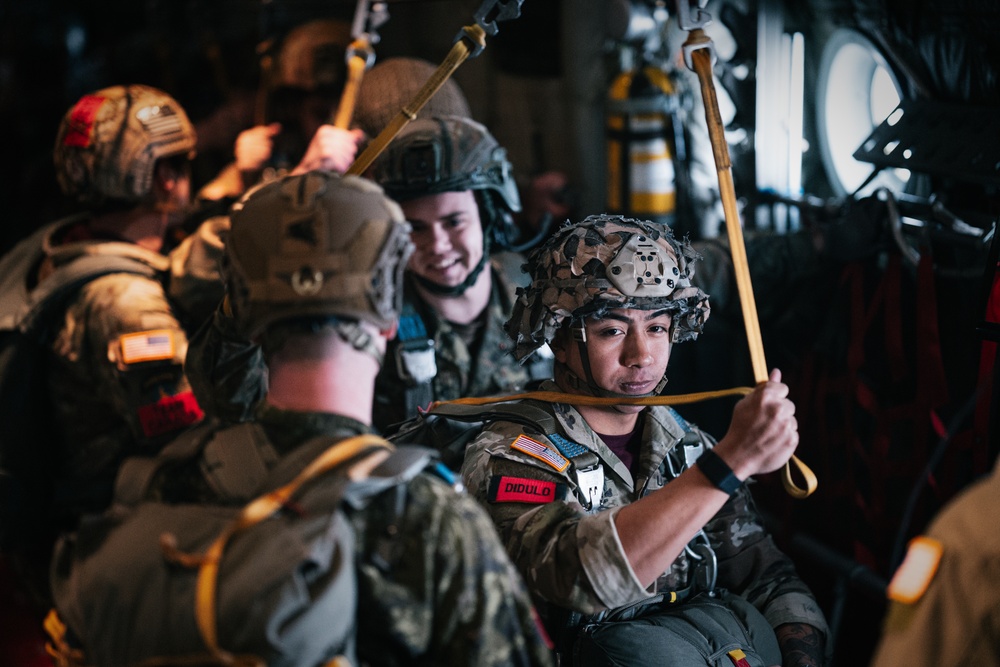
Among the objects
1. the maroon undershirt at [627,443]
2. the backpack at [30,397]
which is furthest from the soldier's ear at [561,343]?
the backpack at [30,397]

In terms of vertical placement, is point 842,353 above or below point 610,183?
below

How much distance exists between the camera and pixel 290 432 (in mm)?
1907

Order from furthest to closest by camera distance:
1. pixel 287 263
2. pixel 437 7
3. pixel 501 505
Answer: pixel 437 7, pixel 501 505, pixel 287 263

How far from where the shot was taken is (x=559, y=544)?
7.43 ft

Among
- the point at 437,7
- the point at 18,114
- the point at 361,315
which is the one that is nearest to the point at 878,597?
the point at 361,315

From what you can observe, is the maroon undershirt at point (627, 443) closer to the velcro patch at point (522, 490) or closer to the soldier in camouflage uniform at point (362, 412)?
the velcro patch at point (522, 490)

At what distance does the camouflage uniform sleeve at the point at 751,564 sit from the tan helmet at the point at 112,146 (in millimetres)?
2200

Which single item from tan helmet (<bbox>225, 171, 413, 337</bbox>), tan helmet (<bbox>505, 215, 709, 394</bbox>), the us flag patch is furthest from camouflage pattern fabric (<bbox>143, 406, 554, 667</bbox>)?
the us flag patch

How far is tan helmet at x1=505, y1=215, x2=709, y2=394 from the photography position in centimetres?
257

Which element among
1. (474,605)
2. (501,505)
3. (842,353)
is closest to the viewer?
(474,605)

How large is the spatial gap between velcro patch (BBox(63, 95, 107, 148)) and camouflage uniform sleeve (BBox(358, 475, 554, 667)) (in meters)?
2.31

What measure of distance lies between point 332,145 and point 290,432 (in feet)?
6.28

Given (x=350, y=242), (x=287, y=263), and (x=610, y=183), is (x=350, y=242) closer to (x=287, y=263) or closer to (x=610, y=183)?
(x=287, y=263)

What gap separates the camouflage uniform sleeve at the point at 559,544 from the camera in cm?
220
